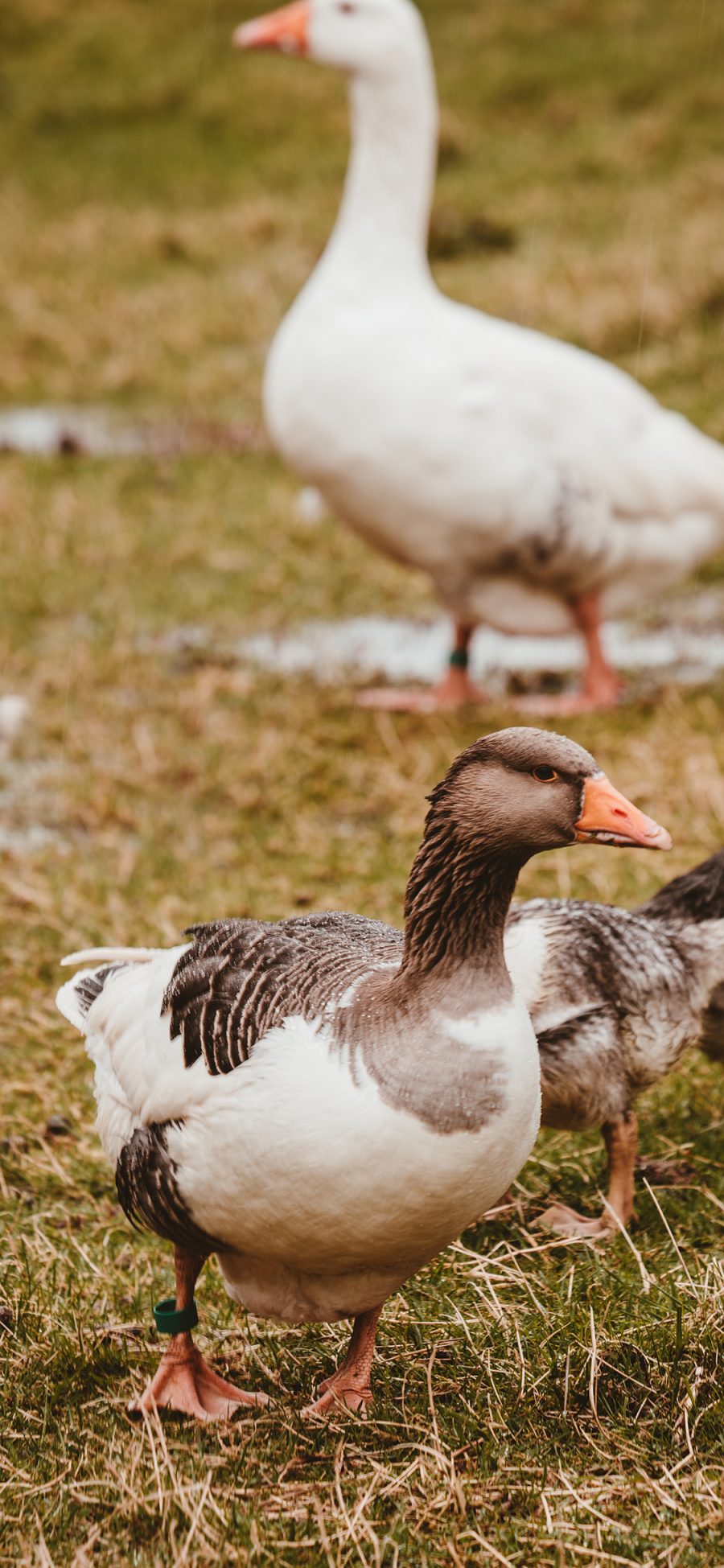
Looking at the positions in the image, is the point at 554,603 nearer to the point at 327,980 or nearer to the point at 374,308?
the point at 374,308

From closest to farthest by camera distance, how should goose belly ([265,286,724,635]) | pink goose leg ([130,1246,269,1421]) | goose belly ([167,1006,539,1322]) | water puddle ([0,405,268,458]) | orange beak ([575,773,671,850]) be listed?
goose belly ([167,1006,539,1322]) < orange beak ([575,773,671,850]) < pink goose leg ([130,1246,269,1421]) < goose belly ([265,286,724,635]) < water puddle ([0,405,268,458])

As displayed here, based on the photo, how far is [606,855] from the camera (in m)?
6.23

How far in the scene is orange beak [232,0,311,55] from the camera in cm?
785

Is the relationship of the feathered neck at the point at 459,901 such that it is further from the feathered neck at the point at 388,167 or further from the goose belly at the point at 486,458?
the feathered neck at the point at 388,167

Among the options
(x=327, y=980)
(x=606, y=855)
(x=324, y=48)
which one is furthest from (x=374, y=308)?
(x=327, y=980)

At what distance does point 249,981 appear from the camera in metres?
3.17

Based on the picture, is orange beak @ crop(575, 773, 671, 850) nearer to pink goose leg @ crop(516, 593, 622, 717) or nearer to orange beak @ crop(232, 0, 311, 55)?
pink goose leg @ crop(516, 593, 622, 717)

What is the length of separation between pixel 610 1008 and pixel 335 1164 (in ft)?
4.36

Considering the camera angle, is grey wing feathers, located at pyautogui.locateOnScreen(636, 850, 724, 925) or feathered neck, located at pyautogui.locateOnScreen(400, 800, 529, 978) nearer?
feathered neck, located at pyautogui.locateOnScreen(400, 800, 529, 978)

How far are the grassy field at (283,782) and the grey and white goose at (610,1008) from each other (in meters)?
0.25

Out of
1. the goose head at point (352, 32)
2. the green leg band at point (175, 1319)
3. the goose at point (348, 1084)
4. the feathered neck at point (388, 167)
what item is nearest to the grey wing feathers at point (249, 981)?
the goose at point (348, 1084)

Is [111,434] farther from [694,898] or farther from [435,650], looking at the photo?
[694,898]

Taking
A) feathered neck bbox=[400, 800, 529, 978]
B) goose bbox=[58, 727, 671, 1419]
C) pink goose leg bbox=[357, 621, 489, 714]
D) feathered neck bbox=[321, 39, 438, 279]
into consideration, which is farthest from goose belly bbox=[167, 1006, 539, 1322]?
feathered neck bbox=[321, 39, 438, 279]

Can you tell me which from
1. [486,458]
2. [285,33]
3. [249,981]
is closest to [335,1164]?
[249,981]
